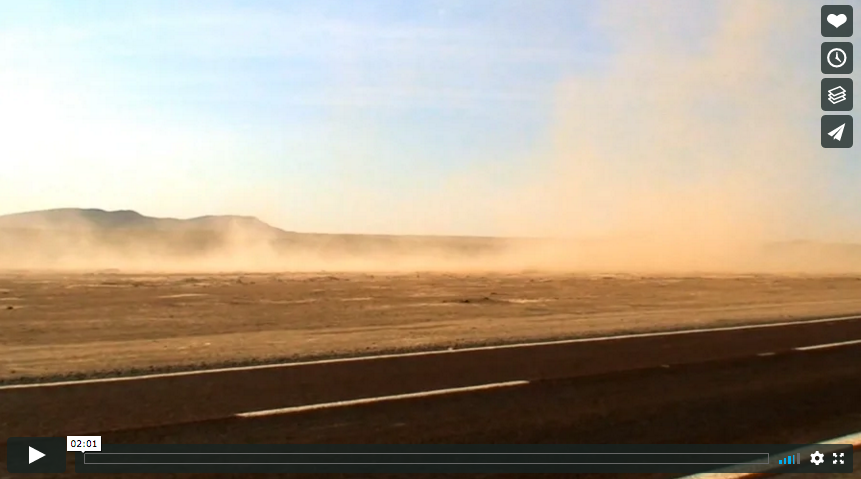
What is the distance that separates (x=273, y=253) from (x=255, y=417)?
7455 cm

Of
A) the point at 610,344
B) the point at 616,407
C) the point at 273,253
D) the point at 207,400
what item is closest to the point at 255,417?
the point at 207,400

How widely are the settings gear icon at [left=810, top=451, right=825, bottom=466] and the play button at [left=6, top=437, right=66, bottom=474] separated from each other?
583 centimetres

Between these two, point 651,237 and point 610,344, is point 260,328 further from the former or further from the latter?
point 651,237

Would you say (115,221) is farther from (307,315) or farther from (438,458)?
(438,458)

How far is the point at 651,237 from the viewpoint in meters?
86.1

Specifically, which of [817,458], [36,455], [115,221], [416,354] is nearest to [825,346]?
[416,354]

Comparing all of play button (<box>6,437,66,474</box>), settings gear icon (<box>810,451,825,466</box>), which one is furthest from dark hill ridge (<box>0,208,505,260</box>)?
settings gear icon (<box>810,451,825,466</box>)

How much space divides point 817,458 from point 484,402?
3555 mm

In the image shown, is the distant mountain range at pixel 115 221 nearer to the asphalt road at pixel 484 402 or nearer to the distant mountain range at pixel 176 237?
the distant mountain range at pixel 176 237

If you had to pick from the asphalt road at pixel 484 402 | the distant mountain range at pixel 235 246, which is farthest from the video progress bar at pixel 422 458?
the distant mountain range at pixel 235 246

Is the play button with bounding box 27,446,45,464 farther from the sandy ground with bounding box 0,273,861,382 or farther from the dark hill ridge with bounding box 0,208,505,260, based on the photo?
the dark hill ridge with bounding box 0,208,505,260

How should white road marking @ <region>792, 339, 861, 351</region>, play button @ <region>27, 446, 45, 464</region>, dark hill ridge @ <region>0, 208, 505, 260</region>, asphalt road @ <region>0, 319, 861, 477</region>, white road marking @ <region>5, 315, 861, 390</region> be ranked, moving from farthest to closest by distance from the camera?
dark hill ridge @ <region>0, 208, 505, 260</region> → white road marking @ <region>792, 339, 861, 351</region> → white road marking @ <region>5, 315, 861, 390</region> → asphalt road @ <region>0, 319, 861, 477</region> → play button @ <region>27, 446, 45, 464</region>

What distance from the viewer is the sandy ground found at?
48.6 feet
